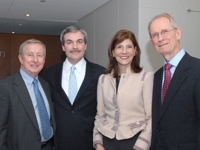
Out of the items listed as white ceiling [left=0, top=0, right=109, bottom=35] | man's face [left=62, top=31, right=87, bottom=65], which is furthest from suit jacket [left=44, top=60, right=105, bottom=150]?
white ceiling [left=0, top=0, right=109, bottom=35]

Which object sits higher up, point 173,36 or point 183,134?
point 173,36

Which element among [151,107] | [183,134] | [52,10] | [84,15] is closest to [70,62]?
[151,107]

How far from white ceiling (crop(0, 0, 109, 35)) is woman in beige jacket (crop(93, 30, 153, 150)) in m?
3.27

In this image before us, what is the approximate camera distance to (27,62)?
2605 millimetres

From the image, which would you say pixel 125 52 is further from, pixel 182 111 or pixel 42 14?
pixel 42 14

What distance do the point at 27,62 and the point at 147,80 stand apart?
1103 millimetres

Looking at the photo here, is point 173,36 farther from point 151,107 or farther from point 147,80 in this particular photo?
point 151,107

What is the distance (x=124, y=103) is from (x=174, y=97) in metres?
0.49

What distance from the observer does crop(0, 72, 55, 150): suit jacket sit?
7.90 ft

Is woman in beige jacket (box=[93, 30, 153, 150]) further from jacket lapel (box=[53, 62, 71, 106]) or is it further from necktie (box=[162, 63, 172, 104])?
jacket lapel (box=[53, 62, 71, 106])

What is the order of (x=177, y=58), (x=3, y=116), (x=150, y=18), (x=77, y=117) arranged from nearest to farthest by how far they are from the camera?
(x=177, y=58), (x=3, y=116), (x=77, y=117), (x=150, y=18)

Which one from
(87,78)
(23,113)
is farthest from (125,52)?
(23,113)

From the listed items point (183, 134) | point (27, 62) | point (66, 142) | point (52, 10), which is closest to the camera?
point (183, 134)

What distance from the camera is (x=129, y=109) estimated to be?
96.3 inches
